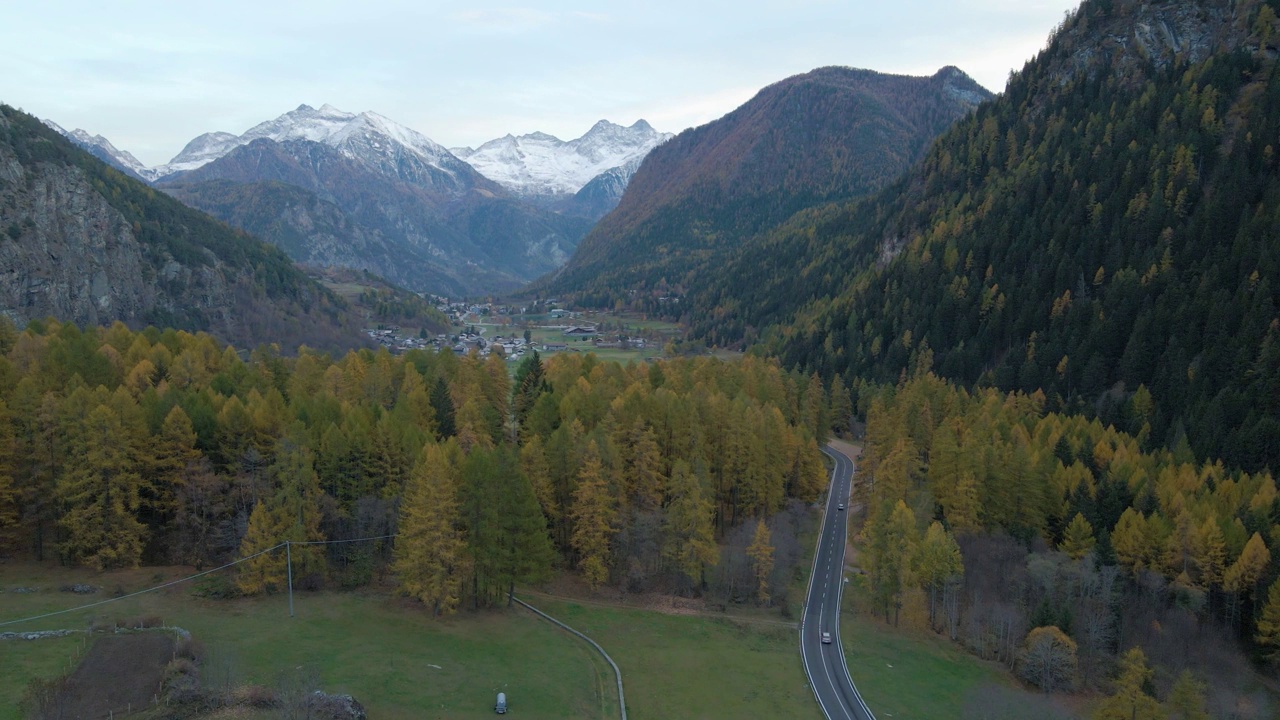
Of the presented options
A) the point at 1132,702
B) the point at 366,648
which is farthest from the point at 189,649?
the point at 1132,702

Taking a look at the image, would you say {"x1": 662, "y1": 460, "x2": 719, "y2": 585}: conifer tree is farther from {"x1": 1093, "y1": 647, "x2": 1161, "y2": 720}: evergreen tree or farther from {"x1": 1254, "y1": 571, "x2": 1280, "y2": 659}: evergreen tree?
{"x1": 1254, "y1": 571, "x2": 1280, "y2": 659}: evergreen tree

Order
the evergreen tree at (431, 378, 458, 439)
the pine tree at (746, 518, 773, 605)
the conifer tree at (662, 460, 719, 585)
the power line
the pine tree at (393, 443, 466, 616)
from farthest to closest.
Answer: the evergreen tree at (431, 378, 458, 439) → the conifer tree at (662, 460, 719, 585) → the pine tree at (746, 518, 773, 605) → the pine tree at (393, 443, 466, 616) → the power line

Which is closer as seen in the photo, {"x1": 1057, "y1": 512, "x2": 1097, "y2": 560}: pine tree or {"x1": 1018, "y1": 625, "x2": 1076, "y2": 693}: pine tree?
{"x1": 1018, "y1": 625, "x2": 1076, "y2": 693}: pine tree

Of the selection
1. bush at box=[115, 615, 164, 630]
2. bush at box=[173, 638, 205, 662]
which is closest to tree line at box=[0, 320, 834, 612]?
bush at box=[115, 615, 164, 630]

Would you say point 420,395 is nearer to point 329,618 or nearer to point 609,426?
point 609,426

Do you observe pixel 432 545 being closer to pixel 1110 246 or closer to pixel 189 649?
pixel 189 649
